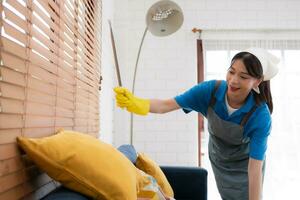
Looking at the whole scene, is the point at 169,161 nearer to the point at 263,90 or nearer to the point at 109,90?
the point at 109,90

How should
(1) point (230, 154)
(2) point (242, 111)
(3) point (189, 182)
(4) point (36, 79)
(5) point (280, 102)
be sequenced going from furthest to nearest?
(5) point (280, 102) → (3) point (189, 182) → (1) point (230, 154) → (2) point (242, 111) → (4) point (36, 79)

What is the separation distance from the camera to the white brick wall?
125 inches

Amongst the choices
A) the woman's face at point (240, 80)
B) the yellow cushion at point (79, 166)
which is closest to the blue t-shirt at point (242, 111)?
the woman's face at point (240, 80)

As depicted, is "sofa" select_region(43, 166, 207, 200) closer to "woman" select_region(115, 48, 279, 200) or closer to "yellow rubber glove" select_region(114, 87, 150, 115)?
"woman" select_region(115, 48, 279, 200)

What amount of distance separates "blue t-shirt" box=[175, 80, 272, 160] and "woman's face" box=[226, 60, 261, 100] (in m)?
0.11

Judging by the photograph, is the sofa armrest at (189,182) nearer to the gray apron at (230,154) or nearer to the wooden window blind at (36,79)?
the gray apron at (230,154)

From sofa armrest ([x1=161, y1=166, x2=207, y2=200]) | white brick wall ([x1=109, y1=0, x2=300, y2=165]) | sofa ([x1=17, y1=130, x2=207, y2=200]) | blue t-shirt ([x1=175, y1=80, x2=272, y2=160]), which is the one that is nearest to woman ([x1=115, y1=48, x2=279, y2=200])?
blue t-shirt ([x1=175, y1=80, x2=272, y2=160])

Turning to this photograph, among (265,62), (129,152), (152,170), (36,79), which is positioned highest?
(265,62)

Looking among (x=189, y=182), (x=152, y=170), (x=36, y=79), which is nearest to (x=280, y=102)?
(x=189, y=182)

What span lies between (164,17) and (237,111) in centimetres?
93

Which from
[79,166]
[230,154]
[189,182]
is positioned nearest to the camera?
[79,166]

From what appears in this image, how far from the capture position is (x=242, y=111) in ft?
5.27

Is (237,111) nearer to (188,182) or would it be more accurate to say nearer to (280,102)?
(188,182)

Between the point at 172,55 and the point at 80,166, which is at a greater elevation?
the point at 172,55
